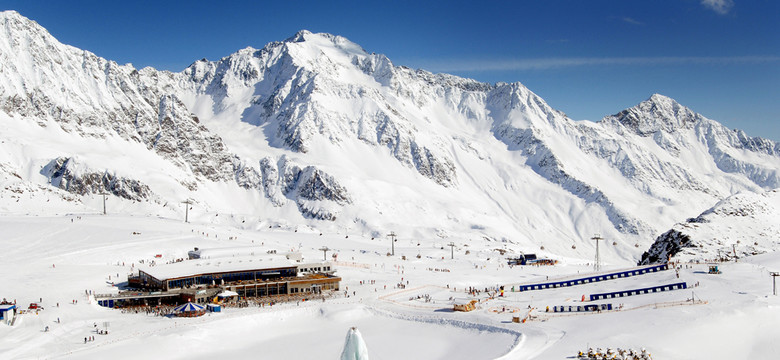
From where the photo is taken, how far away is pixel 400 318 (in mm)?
64625

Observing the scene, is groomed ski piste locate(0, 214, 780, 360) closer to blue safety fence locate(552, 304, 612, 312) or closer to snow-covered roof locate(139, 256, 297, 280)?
blue safety fence locate(552, 304, 612, 312)

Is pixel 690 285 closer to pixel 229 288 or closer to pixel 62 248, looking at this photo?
pixel 229 288

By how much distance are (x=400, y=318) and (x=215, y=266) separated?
27365 mm

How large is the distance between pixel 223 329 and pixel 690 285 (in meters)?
46.4

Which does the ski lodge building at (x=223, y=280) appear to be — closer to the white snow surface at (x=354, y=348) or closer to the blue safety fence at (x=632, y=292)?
the blue safety fence at (x=632, y=292)

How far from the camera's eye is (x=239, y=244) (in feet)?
336

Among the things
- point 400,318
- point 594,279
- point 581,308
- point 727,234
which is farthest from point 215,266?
point 727,234

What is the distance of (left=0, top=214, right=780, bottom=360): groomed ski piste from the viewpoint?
49.4 m

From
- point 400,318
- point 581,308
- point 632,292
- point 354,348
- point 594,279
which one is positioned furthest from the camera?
point 594,279

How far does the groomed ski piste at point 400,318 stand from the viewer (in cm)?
4938

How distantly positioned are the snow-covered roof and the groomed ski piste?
5.92 meters

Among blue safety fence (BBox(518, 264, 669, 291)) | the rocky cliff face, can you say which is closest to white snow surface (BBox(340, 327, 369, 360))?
blue safety fence (BBox(518, 264, 669, 291))

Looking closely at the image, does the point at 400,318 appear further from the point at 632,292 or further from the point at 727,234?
the point at 727,234

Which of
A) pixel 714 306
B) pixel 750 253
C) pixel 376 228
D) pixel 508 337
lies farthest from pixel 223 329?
pixel 376 228
